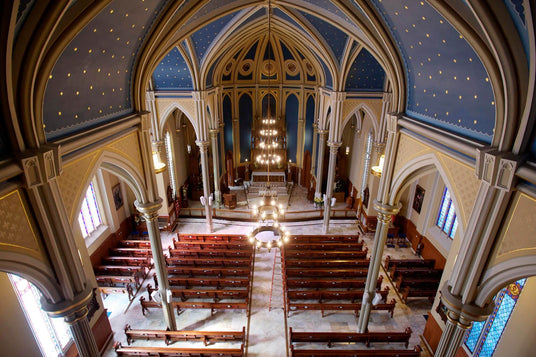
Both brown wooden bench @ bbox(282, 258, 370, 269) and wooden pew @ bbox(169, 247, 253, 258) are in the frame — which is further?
wooden pew @ bbox(169, 247, 253, 258)

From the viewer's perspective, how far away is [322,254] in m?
13.9

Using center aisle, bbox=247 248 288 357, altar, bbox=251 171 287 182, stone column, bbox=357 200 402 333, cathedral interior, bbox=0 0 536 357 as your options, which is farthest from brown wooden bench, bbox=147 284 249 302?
altar, bbox=251 171 287 182

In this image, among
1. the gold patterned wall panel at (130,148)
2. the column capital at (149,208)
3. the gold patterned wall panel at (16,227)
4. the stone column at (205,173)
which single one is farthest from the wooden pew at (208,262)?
the gold patterned wall panel at (16,227)

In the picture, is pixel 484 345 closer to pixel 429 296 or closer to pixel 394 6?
pixel 429 296

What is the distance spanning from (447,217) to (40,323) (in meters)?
15.5

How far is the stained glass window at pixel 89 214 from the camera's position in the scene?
509 inches

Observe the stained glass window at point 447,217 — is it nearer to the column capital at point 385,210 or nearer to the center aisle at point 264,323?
the column capital at point 385,210

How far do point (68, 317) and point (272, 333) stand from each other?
22.7ft

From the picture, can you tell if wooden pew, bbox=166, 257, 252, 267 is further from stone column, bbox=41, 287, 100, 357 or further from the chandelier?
stone column, bbox=41, 287, 100, 357

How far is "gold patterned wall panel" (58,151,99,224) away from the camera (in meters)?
5.43

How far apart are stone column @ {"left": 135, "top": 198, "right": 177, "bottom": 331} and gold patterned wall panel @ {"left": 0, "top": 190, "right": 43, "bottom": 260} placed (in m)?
3.93

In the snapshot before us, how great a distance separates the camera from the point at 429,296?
1166 centimetres

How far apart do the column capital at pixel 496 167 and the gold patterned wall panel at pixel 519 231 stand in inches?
11.2

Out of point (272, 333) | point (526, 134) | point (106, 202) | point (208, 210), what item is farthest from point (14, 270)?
point (208, 210)
